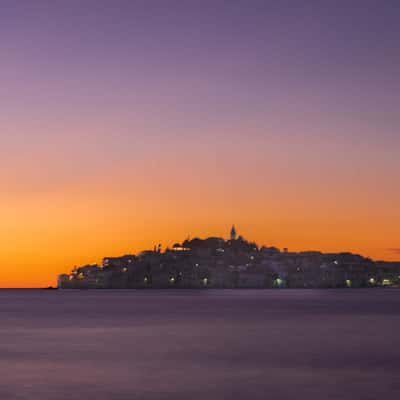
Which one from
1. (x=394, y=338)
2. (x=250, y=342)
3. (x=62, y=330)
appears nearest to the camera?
(x=250, y=342)

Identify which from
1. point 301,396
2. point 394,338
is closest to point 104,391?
point 301,396

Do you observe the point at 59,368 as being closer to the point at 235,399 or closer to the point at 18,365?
the point at 18,365

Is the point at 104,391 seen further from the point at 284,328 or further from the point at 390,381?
the point at 284,328

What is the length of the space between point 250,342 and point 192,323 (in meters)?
21.3

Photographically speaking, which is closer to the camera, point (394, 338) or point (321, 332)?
point (394, 338)

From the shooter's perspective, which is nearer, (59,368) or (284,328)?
(59,368)

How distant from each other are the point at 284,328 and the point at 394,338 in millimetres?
12467

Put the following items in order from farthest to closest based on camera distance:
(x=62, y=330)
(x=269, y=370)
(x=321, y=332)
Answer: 1. (x=62, y=330)
2. (x=321, y=332)
3. (x=269, y=370)

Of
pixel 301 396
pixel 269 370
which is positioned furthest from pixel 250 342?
pixel 301 396

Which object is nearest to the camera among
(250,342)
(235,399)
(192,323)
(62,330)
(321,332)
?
(235,399)

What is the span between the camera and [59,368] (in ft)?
115

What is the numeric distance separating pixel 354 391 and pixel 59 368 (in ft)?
45.7

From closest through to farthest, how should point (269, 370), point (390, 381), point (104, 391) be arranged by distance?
point (104, 391), point (390, 381), point (269, 370)

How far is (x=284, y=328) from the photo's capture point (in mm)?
63156
